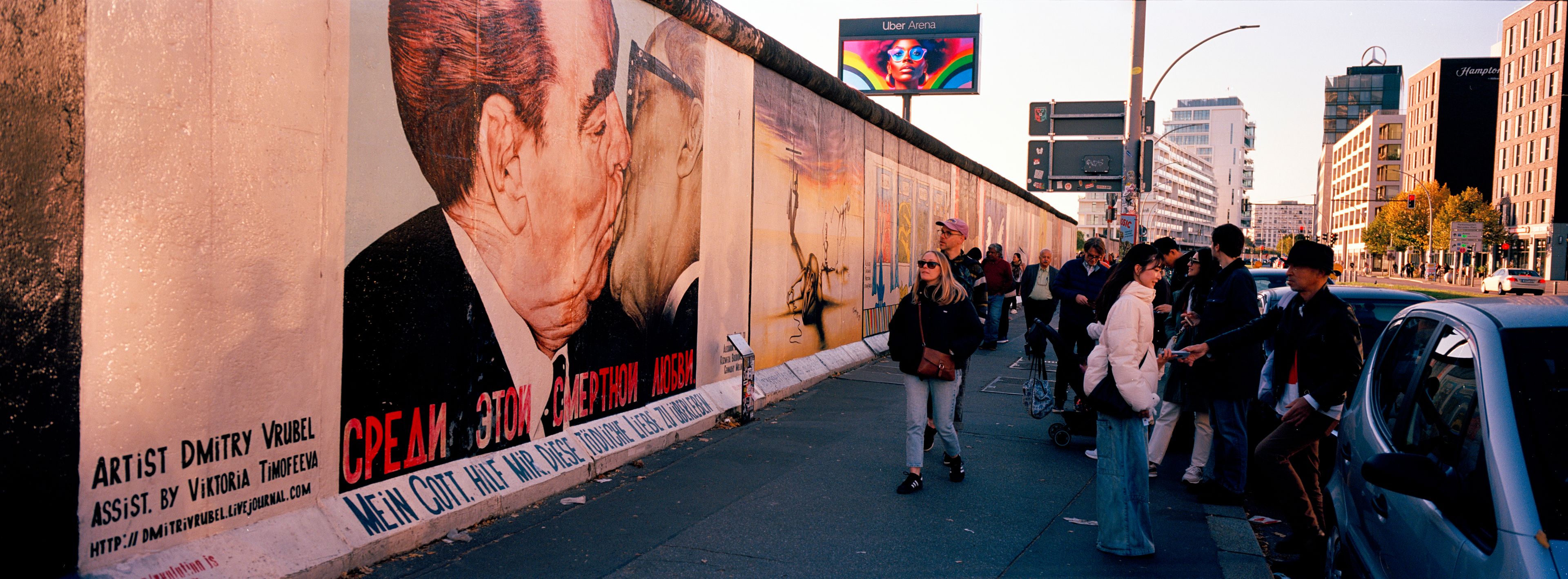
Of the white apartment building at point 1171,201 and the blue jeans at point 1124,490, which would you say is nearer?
the blue jeans at point 1124,490

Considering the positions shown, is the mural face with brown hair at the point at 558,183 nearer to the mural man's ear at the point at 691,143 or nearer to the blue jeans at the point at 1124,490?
the mural man's ear at the point at 691,143

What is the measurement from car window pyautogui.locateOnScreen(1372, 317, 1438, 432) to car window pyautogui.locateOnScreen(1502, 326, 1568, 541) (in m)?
0.59

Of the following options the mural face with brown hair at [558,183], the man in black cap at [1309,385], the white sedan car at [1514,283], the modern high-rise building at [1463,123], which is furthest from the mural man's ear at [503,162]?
the modern high-rise building at [1463,123]

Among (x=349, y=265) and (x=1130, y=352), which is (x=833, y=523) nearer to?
(x=1130, y=352)

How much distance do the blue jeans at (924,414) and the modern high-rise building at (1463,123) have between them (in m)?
110

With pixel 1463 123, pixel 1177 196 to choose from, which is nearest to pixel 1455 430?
pixel 1463 123

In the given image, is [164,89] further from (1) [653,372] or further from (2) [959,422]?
(2) [959,422]

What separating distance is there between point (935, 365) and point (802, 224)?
17.2 ft

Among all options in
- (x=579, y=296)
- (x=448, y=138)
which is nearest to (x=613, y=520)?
(x=579, y=296)

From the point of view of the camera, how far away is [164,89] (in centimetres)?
371

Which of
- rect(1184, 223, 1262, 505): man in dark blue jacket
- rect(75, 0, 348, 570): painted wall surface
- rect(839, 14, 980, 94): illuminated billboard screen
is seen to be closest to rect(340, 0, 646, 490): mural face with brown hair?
rect(75, 0, 348, 570): painted wall surface

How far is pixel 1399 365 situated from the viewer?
12.9 feet

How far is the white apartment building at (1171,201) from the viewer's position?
486 feet

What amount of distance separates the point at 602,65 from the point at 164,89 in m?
3.45
